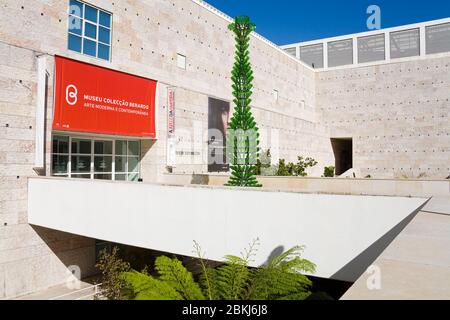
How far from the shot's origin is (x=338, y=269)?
25.7 feet

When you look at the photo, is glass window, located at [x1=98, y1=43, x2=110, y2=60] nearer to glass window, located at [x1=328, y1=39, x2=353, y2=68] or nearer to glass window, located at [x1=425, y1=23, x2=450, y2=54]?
glass window, located at [x1=328, y1=39, x2=353, y2=68]

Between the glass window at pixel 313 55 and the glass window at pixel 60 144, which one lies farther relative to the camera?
the glass window at pixel 313 55

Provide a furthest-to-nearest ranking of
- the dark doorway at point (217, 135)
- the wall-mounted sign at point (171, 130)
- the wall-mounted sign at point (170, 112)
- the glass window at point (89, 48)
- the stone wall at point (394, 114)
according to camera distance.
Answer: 1. the stone wall at point (394, 114)
2. the dark doorway at point (217, 135)
3. the wall-mounted sign at point (170, 112)
4. the wall-mounted sign at point (171, 130)
5. the glass window at point (89, 48)

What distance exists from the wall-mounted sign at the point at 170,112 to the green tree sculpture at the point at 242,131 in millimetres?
5545

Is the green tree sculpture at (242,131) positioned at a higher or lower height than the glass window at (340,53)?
lower

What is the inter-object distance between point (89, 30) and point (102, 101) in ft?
11.2

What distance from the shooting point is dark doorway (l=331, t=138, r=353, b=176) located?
136ft

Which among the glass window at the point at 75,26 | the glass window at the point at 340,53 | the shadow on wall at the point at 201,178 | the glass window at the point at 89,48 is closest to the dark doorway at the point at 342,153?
the glass window at the point at 340,53

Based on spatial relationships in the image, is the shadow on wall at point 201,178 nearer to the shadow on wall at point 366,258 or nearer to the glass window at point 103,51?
the glass window at point 103,51

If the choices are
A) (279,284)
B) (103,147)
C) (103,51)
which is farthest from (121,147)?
(279,284)

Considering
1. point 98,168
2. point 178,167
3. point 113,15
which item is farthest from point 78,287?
point 113,15

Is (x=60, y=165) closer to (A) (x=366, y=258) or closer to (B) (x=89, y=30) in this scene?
(B) (x=89, y=30)

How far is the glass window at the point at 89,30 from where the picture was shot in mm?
16016

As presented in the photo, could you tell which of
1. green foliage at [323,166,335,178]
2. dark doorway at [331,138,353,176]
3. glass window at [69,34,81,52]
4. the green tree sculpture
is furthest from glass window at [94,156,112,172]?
dark doorway at [331,138,353,176]
